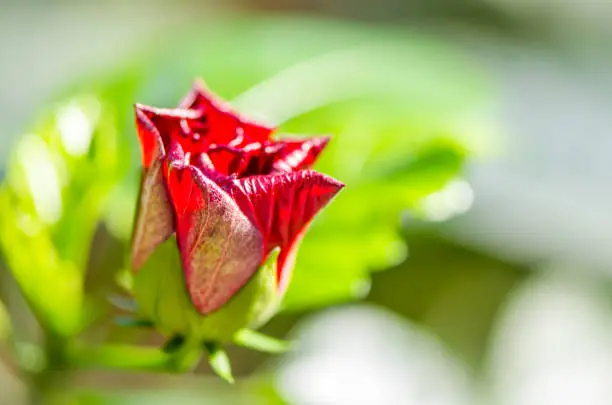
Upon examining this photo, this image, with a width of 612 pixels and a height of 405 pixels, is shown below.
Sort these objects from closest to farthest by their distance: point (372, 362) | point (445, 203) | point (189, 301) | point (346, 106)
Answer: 1. point (189, 301)
2. point (445, 203)
3. point (346, 106)
4. point (372, 362)

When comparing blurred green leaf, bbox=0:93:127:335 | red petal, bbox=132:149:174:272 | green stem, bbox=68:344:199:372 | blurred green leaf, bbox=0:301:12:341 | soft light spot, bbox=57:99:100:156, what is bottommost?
blurred green leaf, bbox=0:301:12:341

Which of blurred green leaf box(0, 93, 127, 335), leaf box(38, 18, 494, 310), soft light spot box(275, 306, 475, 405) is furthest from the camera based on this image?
soft light spot box(275, 306, 475, 405)

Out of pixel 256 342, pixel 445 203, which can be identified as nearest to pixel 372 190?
pixel 445 203

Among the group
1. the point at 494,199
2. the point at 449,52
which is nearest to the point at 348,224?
the point at 449,52

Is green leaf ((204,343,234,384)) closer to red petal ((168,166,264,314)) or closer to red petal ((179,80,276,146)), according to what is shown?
red petal ((168,166,264,314))

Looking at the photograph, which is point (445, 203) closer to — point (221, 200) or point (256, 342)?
point (256, 342)

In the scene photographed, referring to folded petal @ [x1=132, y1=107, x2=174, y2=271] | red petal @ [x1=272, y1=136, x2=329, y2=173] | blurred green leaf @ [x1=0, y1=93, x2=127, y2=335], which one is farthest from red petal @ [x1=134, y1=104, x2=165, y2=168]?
blurred green leaf @ [x1=0, y1=93, x2=127, y2=335]

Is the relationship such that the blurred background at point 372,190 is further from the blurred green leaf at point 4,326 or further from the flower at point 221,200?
the flower at point 221,200
